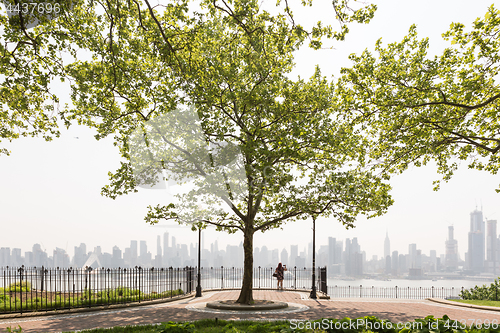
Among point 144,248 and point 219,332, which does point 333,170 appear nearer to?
point 219,332

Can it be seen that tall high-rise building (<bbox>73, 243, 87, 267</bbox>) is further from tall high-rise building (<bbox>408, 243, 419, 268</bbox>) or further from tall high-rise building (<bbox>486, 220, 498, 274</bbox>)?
tall high-rise building (<bbox>486, 220, 498, 274</bbox>)

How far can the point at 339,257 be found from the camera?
414 feet

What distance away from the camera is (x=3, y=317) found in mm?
11797

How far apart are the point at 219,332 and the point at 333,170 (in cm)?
1038

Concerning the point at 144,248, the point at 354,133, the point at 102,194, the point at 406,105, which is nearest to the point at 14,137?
the point at 102,194

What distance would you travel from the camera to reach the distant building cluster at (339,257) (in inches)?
3110

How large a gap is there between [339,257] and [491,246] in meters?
59.9

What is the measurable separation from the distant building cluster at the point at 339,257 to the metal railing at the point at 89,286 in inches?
2116

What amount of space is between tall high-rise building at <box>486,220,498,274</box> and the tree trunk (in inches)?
4831

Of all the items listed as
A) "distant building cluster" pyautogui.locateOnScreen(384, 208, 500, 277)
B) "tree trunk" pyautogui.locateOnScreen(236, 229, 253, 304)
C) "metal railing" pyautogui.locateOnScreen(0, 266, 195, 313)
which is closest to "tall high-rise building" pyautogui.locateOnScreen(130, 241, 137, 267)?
"metal railing" pyautogui.locateOnScreen(0, 266, 195, 313)

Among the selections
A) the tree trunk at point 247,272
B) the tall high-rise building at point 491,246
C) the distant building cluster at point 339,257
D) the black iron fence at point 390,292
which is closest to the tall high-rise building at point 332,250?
the distant building cluster at point 339,257

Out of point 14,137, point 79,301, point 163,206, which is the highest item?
point 14,137

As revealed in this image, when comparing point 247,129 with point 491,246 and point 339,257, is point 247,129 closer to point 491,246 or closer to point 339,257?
point 339,257

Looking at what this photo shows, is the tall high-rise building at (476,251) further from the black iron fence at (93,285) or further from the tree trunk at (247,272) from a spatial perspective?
the tree trunk at (247,272)
